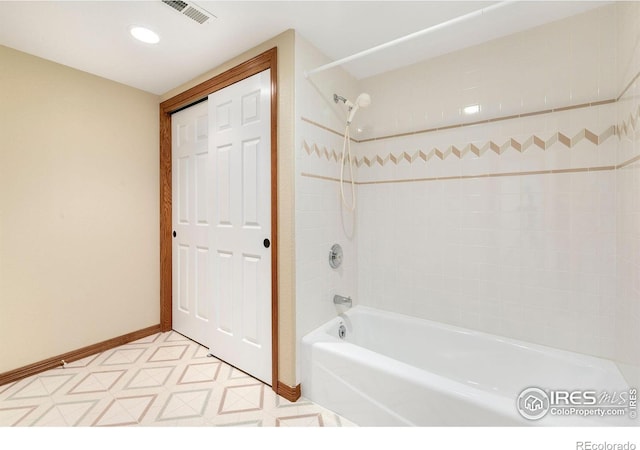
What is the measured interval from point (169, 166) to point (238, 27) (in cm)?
148

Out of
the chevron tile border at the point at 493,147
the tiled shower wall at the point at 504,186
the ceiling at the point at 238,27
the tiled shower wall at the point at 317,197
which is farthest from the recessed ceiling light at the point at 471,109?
the tiled shower wall at the point at 317,197

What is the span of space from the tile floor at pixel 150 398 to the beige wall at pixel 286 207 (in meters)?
0.21

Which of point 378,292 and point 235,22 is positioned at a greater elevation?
point 235,22

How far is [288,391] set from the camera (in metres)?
1.65

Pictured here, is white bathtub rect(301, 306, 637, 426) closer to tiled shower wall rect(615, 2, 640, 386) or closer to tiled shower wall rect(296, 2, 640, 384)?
tiled shower wall rect(296, 2, 640, 384)

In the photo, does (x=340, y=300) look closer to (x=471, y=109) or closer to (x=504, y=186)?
(x=504, y=186)

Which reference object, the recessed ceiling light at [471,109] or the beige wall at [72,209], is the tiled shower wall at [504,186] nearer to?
the recessed ceiling light at [471,109]

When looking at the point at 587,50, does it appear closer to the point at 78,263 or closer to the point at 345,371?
the point at 345,371

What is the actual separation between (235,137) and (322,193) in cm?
73

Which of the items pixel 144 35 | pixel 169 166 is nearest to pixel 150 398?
pixel 169 166

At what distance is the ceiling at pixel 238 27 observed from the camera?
146cm

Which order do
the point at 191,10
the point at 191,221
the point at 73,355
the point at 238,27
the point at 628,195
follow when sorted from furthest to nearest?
1. the point at 191,221
2. the point at 73,355
3. the point at 238,27
4. the point at 191,10
5. the point at 628,195
